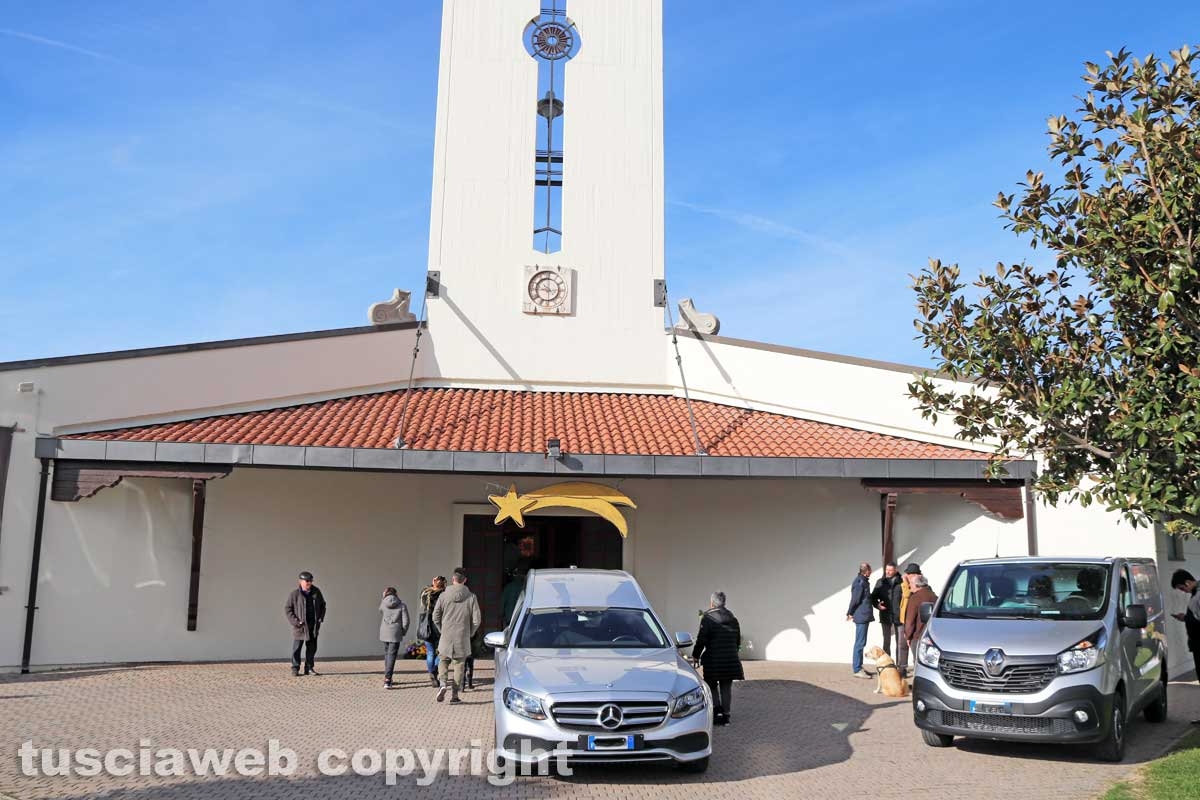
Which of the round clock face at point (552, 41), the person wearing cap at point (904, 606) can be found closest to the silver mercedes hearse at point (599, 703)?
the person wearing cap at point (904, 606)

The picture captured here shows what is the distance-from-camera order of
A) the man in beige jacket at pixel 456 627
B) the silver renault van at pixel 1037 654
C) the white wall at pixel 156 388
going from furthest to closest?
1. the white wall at pixel 156 388
2. the man in beige jacket at pixel 456 627
3. the silver renault van at pixel 1037 654

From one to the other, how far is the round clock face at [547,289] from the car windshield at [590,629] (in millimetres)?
10180

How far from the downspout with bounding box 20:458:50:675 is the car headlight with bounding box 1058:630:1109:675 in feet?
45.5

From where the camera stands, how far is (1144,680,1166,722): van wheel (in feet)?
34.6

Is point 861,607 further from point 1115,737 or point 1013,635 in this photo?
point 1115,737

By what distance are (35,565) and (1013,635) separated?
1350 centimetres

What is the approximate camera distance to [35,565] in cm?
1435

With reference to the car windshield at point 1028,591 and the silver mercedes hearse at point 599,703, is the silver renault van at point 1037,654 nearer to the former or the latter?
the car windshield at point 1028,591

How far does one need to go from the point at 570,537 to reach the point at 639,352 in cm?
410

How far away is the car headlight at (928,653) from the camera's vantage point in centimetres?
886

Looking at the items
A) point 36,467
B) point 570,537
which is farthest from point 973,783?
point 36,467

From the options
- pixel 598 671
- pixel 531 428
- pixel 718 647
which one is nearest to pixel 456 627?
pixel 718 647

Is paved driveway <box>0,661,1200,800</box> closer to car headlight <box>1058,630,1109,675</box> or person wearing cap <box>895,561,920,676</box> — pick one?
person wearing cap <box>895,561,920,676</box>

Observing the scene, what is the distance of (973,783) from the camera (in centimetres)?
797
